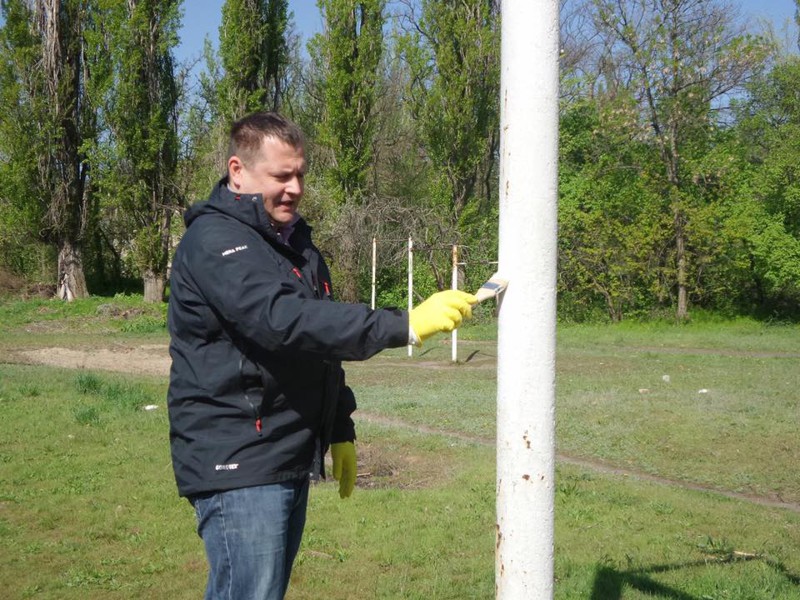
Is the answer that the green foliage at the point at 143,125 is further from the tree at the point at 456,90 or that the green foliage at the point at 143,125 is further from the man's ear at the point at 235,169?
the man's ear at the point at 235,169

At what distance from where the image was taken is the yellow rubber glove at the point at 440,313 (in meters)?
2.62

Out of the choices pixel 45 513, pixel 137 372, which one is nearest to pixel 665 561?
pixel 45 513

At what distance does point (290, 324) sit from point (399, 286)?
26.8m

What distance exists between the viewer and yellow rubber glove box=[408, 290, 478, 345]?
2.62 m

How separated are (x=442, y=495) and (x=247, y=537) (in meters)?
4.01

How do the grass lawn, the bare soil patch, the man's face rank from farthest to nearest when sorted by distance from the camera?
the bare soil patch, the grass lawn, the man's face

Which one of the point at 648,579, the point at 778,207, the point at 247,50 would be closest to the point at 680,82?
the point at 778,207

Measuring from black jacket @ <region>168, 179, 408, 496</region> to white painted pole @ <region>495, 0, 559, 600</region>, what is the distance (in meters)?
0.37

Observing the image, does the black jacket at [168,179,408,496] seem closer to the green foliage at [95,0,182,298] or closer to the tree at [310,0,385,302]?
the tree at [310,0,385,302]

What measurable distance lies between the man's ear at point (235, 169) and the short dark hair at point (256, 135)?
0.02 m

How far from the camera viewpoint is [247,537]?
8.46ft

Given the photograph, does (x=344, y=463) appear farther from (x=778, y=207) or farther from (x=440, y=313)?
(x=778, y=207)

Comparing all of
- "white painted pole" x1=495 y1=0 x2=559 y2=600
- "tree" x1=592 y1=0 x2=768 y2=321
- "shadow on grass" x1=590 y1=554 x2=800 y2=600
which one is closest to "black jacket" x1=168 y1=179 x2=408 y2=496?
"white painted pole" x1=495 y1=0 x2=559 y2=600

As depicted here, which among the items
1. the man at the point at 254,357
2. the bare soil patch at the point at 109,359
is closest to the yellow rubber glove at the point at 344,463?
the man at the point at 254,357
